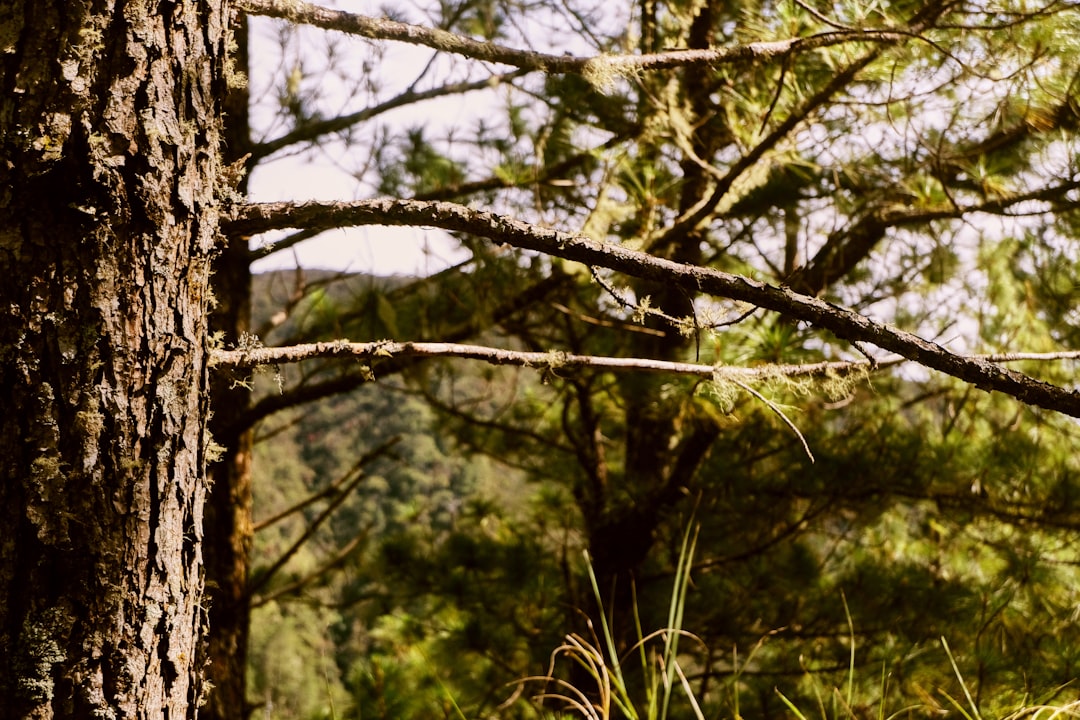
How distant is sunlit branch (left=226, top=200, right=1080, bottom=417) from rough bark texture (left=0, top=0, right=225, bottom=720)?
22cm

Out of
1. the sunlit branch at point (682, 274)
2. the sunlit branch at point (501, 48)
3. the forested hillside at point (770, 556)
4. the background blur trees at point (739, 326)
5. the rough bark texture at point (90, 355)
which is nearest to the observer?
the rough bark texture at point (90, 355)

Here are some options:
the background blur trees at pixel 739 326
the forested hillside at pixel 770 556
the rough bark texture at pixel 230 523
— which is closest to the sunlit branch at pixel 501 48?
the background blur trees at pixel 739 326

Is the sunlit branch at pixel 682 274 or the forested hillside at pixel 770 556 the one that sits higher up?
the sunlit branch at pixel 682 274

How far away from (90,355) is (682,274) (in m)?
0.76

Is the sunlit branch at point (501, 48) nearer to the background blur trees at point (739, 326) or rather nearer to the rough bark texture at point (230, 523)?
the background blur trees at point (739, 326)

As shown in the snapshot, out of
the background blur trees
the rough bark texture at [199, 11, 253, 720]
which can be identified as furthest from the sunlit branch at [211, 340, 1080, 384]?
the rough bark texture at [199, 11, 253, 720]

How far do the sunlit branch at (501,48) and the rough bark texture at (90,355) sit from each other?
20 cm

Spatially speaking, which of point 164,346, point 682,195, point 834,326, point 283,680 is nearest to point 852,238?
point 682,195

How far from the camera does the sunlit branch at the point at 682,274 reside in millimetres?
985

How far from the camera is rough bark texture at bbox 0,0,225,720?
85cm

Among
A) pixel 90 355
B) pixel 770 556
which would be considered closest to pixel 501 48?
pixel 90 355

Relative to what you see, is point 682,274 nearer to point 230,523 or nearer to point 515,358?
point 515,358

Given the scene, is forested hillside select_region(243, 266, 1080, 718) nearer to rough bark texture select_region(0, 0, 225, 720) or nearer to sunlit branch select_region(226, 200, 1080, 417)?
sunlit branch select_region(226, 200, 1080, 417)

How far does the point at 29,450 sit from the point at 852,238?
2.62 m
